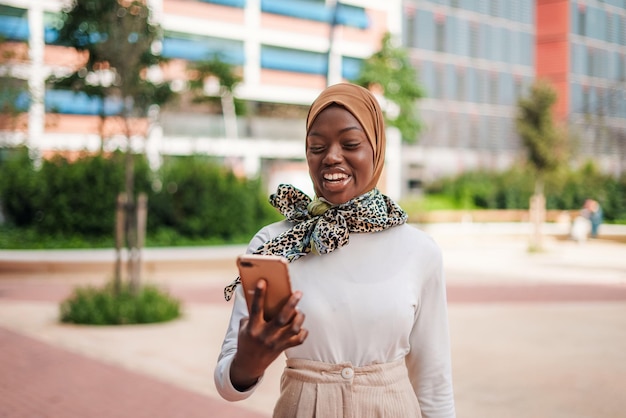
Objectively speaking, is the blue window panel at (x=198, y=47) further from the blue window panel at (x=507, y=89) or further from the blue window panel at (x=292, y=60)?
the blue window panel at (x=507, y=89)

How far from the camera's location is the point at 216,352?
8.09 m

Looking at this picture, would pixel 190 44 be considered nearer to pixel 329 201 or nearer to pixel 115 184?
pixel 115 184

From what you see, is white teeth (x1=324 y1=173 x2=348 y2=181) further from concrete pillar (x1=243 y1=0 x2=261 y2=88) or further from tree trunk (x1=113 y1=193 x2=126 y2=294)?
concrete pillar (x1=243 y1=0 x2=261 y2=88)

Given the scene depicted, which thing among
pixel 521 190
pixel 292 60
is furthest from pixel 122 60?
pixel 292 60

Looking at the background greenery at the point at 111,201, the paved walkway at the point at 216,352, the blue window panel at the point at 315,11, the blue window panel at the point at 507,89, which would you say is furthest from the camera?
the blue window panel at the point at 507,89

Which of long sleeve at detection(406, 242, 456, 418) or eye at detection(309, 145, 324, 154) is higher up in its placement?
eye at detection(309, 145, 324, 154)

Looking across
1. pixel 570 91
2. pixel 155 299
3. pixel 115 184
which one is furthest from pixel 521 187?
pixel 155 299

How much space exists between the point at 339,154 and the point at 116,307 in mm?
8151

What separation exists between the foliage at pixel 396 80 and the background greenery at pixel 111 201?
1428cm

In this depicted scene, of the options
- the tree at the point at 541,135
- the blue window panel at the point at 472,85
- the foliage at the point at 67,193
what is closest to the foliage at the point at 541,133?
the tree at the point at 541,135

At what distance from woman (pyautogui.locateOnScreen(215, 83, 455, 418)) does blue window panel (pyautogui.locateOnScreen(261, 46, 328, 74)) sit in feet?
147

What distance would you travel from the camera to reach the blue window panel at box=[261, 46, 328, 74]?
4694cm

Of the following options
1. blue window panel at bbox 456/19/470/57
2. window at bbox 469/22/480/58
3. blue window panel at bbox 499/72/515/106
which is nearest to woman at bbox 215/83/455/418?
blue window panel at bbox 456/19/470/57

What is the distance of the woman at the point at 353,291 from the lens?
2039 millimetres
